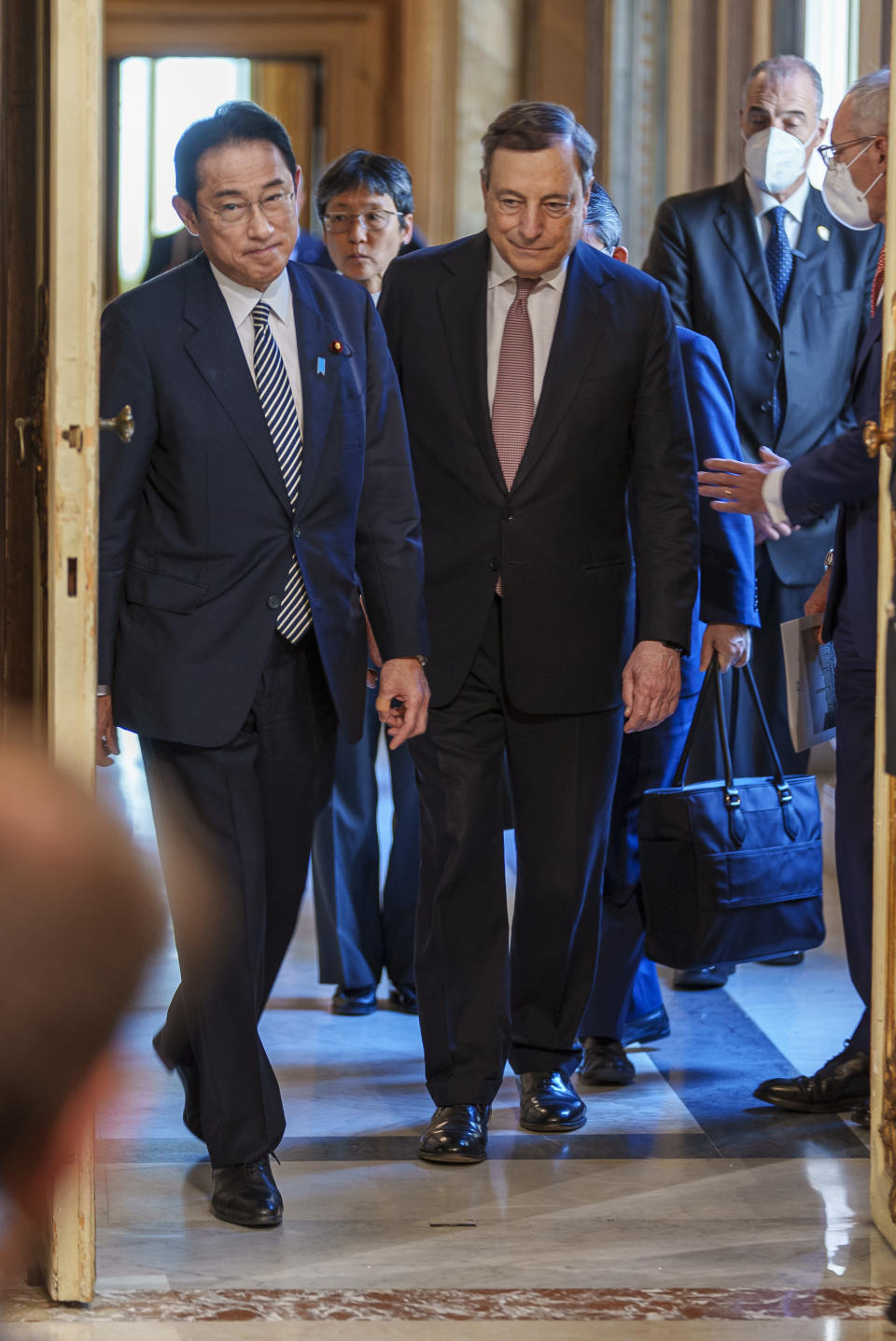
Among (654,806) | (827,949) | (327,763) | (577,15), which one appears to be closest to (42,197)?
(327,763)

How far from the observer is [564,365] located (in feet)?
10.9

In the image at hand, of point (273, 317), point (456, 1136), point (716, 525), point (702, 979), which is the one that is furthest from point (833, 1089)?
point (273, 317)

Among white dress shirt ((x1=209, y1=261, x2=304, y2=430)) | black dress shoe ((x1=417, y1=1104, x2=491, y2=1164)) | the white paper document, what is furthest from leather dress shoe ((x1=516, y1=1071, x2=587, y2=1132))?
white dress shirt ((x1=209, y1=261, x2=304, y2=430))

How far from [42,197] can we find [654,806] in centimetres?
159

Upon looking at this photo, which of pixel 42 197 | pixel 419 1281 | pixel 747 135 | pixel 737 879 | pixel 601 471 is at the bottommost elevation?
pixel 419 1281

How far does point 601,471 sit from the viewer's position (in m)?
3.39

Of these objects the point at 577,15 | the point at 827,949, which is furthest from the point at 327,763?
the point at 577,15

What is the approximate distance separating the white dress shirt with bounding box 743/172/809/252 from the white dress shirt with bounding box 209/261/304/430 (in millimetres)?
1842

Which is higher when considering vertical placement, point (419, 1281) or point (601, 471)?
point (601, 471)

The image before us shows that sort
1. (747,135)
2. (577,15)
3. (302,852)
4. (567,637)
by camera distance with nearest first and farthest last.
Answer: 1. (302,852)
2. (567,637)
3. (747,135)
4. (577,15)

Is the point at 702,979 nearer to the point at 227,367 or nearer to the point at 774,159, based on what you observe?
the point at 774,159

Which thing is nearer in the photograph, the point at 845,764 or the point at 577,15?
the point at 845,764

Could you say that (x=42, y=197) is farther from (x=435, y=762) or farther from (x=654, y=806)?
(x=654, y=806)

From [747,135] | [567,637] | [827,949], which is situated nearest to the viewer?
[567,637]
